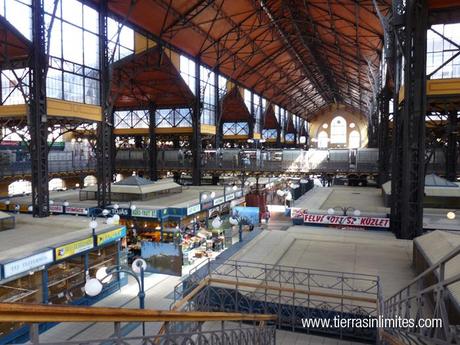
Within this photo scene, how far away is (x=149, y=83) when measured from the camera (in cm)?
3622

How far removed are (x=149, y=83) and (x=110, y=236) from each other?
22.5 m

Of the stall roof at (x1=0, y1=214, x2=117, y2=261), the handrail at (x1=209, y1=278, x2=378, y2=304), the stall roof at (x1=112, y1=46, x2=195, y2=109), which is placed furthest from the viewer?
the stall roof at (x1=112, y1=46, x2=195, y2=109)

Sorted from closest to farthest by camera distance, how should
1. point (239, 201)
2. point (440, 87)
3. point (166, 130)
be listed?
point (440, 87) < point (239, 201) < point (166, 130)

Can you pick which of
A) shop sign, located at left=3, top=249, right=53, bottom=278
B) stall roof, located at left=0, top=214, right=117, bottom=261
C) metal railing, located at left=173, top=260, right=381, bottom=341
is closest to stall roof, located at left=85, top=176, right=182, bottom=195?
stall roof, located at left=0, top=214, right=117, bottom=261

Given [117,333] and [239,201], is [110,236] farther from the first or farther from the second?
[239,201]

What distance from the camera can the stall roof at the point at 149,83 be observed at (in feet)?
97.8

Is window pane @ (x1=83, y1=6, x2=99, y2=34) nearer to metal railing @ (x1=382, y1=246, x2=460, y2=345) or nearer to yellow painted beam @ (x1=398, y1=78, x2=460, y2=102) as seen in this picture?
Answer: yellow painted beam @ (x1=398, y1=78, x2=460, y2=102)

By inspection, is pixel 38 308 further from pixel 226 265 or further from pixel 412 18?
pixel 412 18

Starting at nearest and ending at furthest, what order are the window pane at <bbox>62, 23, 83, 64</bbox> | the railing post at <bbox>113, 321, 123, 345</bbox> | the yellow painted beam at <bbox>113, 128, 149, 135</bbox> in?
the railing post at <bbox>113, 321, 123, 345</bbox>, the window pane at <bbox>62, 23, 83, 64</bbox>, the yellow painted beam at <bbox>113, 128, 149, 135</bbox>

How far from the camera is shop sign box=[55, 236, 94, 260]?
1401 centimetres

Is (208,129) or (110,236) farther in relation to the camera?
(208,129)

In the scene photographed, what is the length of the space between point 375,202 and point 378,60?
57.8 feet

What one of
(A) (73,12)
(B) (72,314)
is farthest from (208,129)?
(B) (72,314)

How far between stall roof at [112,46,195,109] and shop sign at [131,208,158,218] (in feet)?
28.9
